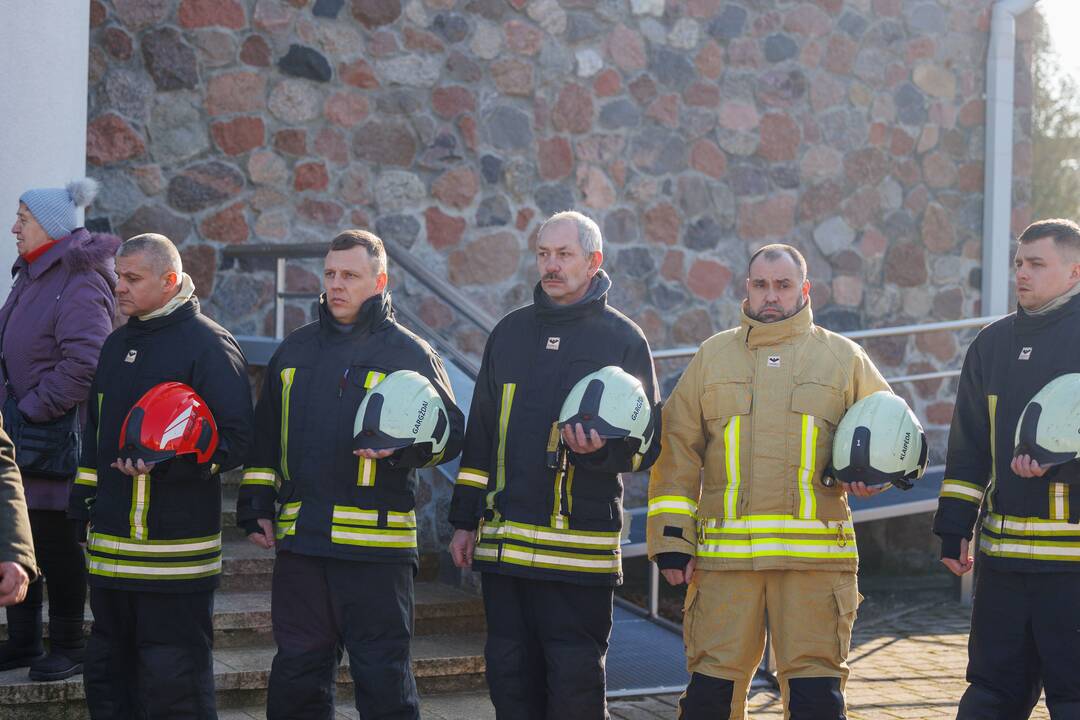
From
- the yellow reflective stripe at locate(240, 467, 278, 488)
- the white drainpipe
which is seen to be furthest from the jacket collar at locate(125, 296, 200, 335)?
the white drainpipe

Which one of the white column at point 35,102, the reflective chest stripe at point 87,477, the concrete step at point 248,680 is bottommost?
the concrete step at point 248,680

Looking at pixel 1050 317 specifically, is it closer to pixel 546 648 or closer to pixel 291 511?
pixel 546 648

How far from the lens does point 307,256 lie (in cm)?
719

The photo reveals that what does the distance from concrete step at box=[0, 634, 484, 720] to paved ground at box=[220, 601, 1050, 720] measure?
6cm

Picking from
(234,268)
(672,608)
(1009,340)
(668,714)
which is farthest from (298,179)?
(1009,340)

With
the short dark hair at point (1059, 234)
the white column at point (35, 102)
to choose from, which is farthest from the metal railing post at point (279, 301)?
the short dark hair at point (1059, 234)

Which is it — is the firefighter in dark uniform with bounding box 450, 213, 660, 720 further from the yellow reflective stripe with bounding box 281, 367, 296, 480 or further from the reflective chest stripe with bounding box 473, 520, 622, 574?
the yellow reflective stripe with bounding box 281, 367, 296, 480

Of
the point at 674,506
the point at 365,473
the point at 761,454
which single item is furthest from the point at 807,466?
the point at 365,473

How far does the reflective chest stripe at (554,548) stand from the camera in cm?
420

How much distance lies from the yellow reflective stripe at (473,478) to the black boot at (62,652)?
1.54 metres

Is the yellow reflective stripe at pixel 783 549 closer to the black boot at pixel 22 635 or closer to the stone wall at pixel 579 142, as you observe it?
the black boot at pixel 22 635

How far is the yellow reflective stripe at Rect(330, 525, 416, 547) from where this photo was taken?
165 inches

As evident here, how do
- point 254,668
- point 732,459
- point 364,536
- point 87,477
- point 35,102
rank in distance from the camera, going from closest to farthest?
1. point 364,536
2. point 732,459
3. point 87,477
4. point 254,668
5. point 35,102

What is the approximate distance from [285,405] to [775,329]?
159 cm
